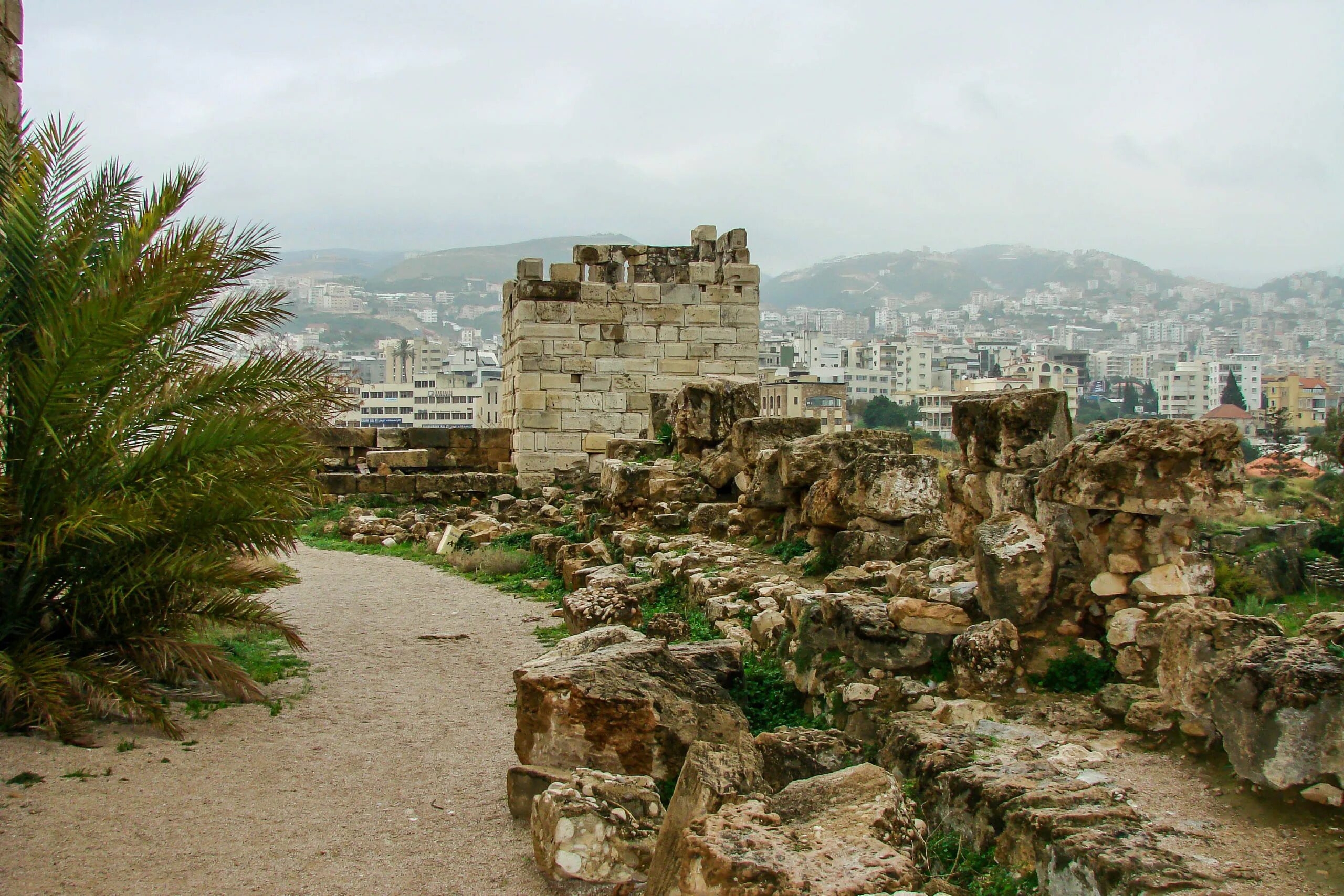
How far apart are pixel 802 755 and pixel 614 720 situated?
2.62 feet

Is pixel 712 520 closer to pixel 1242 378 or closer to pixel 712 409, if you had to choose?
→ pixel 712 409

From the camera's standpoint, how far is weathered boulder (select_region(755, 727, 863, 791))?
4.15m

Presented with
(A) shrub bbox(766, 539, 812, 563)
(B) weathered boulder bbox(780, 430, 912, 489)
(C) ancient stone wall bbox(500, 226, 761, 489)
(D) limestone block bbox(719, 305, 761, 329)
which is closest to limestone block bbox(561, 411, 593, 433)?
(C) ancient stone wall bbox(500, 226, 761, 489)

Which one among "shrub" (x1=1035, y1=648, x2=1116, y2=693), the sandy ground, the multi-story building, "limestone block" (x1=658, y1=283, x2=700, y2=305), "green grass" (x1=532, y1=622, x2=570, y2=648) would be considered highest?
"limestone block" (x1=658, y1=283, x2=700, y2=305)

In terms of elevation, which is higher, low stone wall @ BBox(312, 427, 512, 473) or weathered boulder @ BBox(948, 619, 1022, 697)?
low stone wall @ BBox(312, 427, 512, 473)

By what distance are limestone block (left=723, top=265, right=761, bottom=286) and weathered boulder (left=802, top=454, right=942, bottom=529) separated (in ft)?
30.1

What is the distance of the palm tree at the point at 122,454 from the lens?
536 centimetres

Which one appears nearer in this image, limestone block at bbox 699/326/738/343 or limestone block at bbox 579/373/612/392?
limestone block at bbox 579/373/612/392

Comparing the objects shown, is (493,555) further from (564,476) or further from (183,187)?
(183,187)

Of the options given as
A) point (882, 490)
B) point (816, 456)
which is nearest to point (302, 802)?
point (882, 490)

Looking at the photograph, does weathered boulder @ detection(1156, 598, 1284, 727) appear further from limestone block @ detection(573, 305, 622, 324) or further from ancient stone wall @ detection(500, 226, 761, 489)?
limestone block @ detection(573, 305, 622, 324)

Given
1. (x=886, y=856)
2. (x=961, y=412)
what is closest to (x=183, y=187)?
(x=961, y=412)

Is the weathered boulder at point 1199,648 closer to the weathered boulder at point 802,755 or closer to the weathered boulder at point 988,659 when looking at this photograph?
the weathered boulder at point 988,659

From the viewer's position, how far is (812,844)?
10.1 ft
